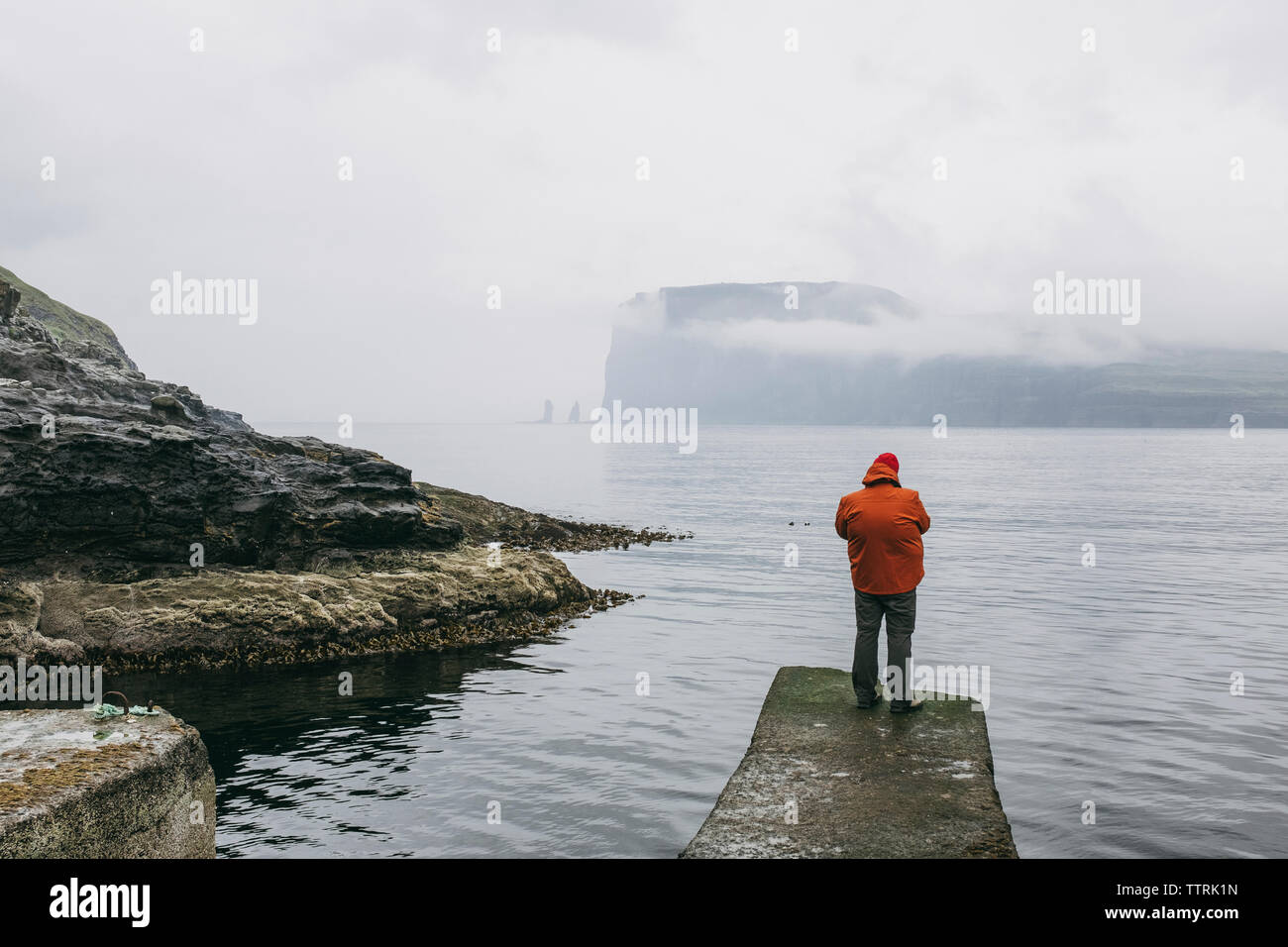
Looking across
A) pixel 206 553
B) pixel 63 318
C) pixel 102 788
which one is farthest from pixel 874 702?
pixel 63 318

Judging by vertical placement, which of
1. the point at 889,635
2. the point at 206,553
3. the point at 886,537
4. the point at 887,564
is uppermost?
the point at 886,537

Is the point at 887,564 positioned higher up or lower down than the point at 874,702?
higher up

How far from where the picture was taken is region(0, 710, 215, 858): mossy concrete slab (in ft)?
21.3

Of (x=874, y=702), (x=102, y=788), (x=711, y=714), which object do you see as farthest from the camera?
(x=711, y=714)

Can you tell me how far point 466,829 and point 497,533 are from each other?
29.2m

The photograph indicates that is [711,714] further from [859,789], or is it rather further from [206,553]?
[206,553]

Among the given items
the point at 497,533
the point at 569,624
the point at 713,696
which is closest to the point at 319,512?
the point at 569,624

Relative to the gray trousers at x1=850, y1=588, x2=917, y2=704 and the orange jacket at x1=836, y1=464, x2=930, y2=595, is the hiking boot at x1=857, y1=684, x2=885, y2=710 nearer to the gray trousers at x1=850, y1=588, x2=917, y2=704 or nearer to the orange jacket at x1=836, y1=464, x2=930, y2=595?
Result: the gray trousers at x1=850, y1=588, x2=917, y2=704

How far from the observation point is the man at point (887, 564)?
10781 mm

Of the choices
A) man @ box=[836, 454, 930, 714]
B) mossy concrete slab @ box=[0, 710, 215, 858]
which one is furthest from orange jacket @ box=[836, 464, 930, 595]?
mossy concrete slab @ box=[0, 710, 215, 858]

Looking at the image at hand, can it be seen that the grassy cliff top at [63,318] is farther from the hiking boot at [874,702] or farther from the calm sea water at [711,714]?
the hiking boot at [874,702]

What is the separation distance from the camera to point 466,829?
10453 mm

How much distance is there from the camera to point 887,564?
10805mm

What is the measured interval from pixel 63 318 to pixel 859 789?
116113 mm
